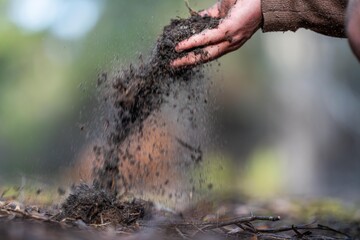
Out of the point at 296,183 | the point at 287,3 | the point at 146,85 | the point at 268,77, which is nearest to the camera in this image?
the point at 146,85

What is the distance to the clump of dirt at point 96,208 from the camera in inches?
72.4

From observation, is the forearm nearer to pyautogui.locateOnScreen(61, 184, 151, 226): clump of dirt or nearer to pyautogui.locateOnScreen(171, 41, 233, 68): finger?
pyautogui.locateOnScreen(171, 41, 233, 68): finger

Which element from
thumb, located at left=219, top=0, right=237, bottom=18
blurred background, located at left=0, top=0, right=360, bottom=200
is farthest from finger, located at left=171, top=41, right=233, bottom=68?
blurred background, located at left=0, top=0, right=360, bottom=200

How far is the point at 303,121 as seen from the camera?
9.44 meters

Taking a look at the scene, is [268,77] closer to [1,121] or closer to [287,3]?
[1,121]

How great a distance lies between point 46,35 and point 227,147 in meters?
4.41

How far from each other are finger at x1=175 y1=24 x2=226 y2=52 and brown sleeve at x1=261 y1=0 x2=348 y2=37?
27 cm

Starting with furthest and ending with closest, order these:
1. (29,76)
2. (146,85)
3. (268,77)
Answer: (29,76) < (268,77) < (146,85)

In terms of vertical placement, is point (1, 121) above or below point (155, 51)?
above

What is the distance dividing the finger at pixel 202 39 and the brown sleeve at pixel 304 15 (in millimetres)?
271

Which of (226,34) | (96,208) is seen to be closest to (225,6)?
(226,34)

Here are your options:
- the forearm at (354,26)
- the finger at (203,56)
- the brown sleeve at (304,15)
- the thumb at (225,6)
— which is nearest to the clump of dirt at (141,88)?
the finger at (203,56)

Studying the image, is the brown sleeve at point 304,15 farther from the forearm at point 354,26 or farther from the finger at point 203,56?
the forearm at point 354,26

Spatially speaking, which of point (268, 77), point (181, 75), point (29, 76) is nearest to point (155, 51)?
point (181, 75)
